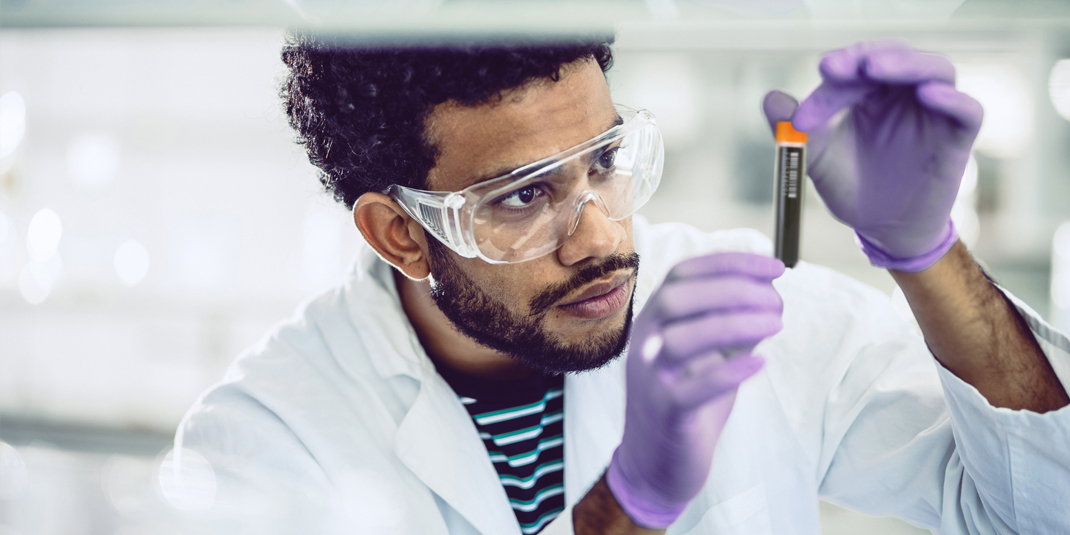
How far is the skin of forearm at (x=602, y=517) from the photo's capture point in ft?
2.59

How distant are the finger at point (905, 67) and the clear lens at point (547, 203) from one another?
40 cm

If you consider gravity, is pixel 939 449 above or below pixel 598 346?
below

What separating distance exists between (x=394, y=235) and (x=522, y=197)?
1.15 feet

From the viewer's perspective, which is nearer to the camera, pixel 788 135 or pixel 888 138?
pixel 888 138

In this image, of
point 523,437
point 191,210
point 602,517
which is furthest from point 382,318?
point 191,210

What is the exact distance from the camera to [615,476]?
80 cm

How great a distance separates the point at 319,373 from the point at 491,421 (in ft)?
1.15

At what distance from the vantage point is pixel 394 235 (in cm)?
122

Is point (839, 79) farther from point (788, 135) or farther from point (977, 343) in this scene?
point (977, 343)

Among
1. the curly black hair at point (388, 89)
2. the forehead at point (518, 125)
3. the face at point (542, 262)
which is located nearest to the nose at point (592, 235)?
the face at point (542, 262)

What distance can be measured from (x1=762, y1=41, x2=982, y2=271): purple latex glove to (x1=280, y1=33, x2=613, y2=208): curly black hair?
342mm

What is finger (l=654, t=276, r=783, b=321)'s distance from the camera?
2.14 ft

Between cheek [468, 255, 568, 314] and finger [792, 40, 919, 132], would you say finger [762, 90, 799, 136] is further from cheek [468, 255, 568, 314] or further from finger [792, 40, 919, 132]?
cheek [468, 255, 568, 314]

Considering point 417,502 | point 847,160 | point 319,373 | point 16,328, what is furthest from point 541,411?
point 16,328
